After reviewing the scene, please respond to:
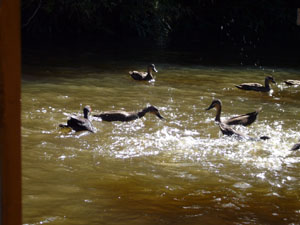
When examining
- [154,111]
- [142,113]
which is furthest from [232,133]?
[142,113]

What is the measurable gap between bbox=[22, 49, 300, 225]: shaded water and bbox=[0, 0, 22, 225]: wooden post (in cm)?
272

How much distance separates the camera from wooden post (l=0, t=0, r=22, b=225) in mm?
1743

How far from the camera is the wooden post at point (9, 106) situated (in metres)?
1.74

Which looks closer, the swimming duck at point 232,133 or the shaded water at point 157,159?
the shaded water at point 157,159

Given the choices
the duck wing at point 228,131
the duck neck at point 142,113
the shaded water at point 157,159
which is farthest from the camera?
the duck neck at point 142,113

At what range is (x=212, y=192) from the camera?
18.1 feet

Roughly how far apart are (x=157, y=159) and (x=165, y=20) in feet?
59.9

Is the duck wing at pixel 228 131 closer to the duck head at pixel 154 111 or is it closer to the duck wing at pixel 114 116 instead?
the duck head at pixel 154 111

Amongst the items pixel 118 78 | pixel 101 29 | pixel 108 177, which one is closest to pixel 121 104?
pixel 118 78

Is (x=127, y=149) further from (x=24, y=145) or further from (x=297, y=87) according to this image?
(x=297, y=87)

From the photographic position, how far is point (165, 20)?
24.3 metres

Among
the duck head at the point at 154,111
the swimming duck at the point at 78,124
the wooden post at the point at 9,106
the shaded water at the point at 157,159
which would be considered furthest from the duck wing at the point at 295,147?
the wooden post at the point at 9,106

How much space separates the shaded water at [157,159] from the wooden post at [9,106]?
272 cm

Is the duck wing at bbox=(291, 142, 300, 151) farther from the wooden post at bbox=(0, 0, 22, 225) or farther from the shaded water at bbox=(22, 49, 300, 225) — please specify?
the wooden post at bbox=(0, 0, 22, 225)
